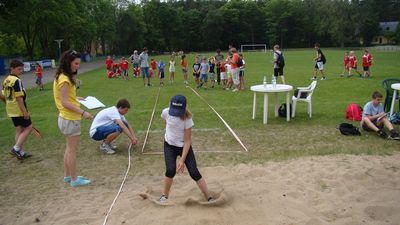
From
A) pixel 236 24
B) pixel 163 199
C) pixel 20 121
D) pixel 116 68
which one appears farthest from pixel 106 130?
pixel 236 24

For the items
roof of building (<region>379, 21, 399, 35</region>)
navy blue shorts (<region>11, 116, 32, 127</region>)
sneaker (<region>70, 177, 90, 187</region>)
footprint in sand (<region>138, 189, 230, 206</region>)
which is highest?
roof of building (<region>379, 21, 399, 35</region>)

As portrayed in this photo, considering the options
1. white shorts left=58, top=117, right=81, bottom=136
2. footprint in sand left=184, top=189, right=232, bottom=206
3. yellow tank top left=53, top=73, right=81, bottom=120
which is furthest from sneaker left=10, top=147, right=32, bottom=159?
footprint in sand left=184, top=189, right=232, bottom=206

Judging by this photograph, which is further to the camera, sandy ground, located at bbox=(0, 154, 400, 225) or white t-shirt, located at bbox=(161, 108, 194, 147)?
white t-shirt, located at bbox=(161, 108, 194, 147)

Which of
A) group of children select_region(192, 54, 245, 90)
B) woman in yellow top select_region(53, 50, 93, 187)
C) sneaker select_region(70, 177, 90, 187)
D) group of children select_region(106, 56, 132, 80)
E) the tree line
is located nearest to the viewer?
woman in yellow top select_region(53, 50, 93, 187)

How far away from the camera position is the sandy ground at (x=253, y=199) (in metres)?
4.71

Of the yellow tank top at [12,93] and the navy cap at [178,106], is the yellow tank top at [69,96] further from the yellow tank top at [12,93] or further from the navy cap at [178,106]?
the yellow tank top at [12,93]

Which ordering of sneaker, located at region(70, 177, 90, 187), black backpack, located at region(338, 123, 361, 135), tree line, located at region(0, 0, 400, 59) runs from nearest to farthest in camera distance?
sneaker, located at region(70, 177, 90, 187) < black backpack, located at region(338, 123, 361, 135) < tree line, located at region(0, 0, 400, 59)

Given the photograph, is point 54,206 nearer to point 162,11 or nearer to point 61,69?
point 61,69

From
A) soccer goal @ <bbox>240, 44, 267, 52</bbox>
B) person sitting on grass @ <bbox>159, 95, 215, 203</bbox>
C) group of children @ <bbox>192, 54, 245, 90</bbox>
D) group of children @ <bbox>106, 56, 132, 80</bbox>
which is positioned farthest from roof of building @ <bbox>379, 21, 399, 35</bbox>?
person sitting on grass @ <bbox>159, 95, 215, 203</bbox>

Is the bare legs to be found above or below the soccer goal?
above

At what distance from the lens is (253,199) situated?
5.23m

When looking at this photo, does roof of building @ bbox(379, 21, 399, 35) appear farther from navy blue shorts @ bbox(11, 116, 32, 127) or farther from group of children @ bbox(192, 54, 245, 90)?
navy blue shorts @ bbox(11, 116, 32, 127)

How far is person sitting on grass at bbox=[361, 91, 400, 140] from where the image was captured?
27.3ft

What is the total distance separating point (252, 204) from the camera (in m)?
5.07
